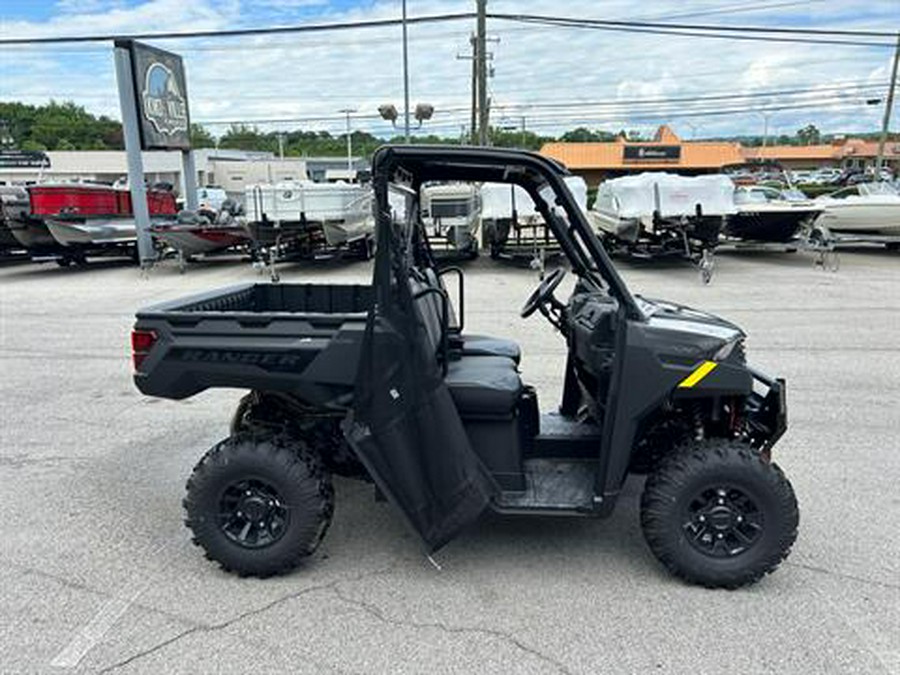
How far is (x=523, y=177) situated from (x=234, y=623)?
2359 millimetres

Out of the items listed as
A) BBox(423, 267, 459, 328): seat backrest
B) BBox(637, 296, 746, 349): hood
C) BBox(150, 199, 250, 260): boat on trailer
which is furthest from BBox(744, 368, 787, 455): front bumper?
BBox(150, 199, 250, 260): boat on trailer

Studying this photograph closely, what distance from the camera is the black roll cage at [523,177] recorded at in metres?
2.88

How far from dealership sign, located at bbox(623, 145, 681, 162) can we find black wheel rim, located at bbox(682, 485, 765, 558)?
59.0m

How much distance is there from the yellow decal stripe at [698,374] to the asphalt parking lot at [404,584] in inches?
35.6

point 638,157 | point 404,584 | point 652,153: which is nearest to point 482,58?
point 404,584

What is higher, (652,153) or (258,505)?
(652,153)

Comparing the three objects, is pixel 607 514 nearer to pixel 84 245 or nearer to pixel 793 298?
pixel 793 298

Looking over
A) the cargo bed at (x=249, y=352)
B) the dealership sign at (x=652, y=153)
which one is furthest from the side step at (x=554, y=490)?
the dealership sign at (x=652, y=153)

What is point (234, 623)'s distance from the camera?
285cm

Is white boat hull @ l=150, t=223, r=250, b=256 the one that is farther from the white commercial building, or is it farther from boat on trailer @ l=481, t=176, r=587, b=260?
the white commercial building

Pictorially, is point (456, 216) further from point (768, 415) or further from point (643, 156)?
point (643, 156)

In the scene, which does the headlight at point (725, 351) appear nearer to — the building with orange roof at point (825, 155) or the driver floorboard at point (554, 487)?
the driver floorboard at point (554, 487)

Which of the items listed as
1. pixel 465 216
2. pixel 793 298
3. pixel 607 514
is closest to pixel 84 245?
pixel 465 216

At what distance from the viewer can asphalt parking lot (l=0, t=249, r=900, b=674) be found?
264cm
